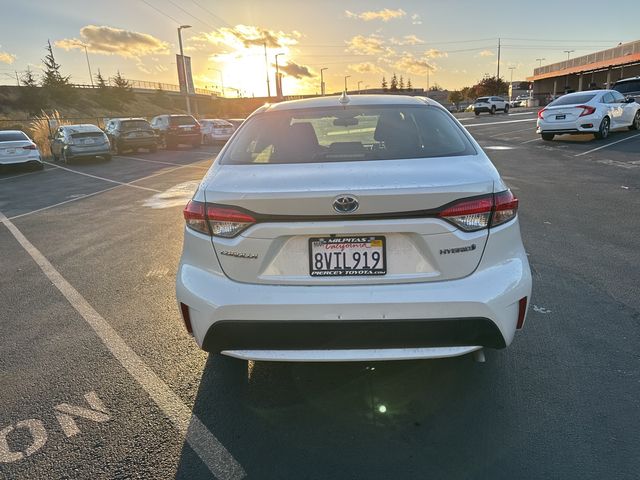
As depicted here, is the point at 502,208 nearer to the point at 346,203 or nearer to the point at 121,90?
the point at 346,203

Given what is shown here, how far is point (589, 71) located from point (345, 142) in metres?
67.1

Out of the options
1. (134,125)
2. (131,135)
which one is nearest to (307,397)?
(131,135)

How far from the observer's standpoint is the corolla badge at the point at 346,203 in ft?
7.49

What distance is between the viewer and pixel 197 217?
253 centimetres

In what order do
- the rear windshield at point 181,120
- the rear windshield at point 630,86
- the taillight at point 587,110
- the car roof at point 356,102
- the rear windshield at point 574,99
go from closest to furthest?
the car roof at point 356,102 → the taillight at point 587,110 → the rear windshield at point 574,99 → the rear windshield at point 630,86 → the rear windshield at point 181,120

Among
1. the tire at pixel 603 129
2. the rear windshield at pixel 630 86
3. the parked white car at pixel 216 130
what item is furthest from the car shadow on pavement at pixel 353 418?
the parked white car at pixel 216 130

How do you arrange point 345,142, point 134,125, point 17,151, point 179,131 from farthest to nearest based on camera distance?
point 179,131
point 134,125
point 17,151
point 345,142

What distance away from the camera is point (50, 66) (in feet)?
235

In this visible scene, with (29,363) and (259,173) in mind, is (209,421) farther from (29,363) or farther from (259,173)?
(29,363)

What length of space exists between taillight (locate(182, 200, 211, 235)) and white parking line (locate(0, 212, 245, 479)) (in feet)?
3.46

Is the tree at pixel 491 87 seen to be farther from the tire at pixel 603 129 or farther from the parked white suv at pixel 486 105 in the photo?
the tire at pixel 603 129

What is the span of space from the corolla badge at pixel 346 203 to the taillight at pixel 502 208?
703 mm

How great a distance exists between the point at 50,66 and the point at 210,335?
275 feet

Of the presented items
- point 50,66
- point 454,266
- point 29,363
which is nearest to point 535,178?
point 454,266
